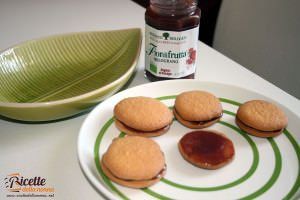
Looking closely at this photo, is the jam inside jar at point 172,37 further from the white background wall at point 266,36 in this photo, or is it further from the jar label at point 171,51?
the white background wall at point 266,36

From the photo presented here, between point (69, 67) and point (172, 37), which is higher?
point (172, 37)

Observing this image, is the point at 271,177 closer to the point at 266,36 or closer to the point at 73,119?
the point at 73,119

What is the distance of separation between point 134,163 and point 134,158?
0.01m

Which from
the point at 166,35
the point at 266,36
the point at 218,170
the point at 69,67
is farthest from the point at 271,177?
the point at 266,36

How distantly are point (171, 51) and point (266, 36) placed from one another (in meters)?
0.60

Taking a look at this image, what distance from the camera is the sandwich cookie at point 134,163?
52 cm

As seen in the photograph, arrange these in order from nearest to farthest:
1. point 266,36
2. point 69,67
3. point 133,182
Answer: point 133,182, point 69,67, point 266,36

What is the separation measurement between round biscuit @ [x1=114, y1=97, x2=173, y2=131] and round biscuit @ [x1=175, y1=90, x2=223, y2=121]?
28 mm

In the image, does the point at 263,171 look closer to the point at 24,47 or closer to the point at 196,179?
the point at 196,179

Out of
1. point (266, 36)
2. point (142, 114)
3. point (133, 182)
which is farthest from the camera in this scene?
point (266, 36)

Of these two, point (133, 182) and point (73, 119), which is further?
point (73, 119)

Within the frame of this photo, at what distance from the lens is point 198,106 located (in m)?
0.66

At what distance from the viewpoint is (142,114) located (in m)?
0.62

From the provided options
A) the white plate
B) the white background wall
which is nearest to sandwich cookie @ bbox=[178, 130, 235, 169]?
the white plate
